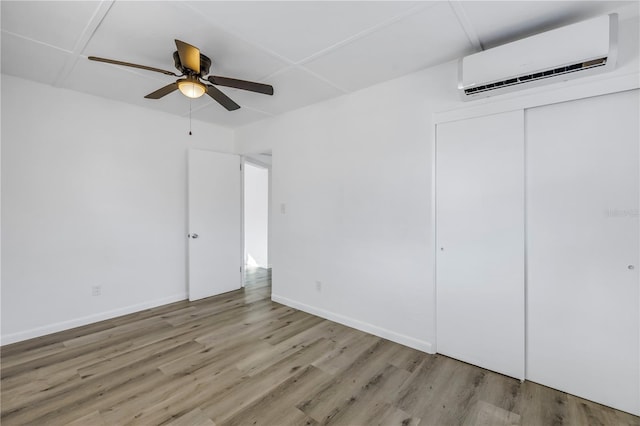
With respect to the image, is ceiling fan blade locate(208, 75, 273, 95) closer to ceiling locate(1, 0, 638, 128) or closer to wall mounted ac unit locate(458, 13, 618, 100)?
ceiling locate(1, 0, 638, 128)

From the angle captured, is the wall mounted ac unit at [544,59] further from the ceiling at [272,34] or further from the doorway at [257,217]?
the doorway at [257,217]

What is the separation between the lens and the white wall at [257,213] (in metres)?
6.17

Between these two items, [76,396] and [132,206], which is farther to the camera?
[132,206]

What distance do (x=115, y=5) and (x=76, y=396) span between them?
2.64m

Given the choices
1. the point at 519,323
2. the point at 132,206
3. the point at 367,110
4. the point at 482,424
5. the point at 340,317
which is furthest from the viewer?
the point at 132,206

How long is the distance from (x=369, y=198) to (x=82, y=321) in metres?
3.44

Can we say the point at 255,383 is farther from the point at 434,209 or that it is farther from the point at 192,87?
the point at 192,87

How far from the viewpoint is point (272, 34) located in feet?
6.70

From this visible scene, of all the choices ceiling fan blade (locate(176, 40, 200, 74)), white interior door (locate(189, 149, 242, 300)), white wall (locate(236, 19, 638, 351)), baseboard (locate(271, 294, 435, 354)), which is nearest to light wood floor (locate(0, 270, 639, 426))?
baseboard (locate(271, 294, 435, 354))

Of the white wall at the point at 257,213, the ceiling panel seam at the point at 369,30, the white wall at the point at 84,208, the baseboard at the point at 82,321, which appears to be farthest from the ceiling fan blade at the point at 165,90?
the white wall at the point at 257,213

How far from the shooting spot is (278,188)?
3.90 m

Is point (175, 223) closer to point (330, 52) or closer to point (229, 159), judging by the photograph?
point (229, 159)

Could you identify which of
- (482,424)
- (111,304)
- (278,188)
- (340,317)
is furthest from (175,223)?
(482,424)

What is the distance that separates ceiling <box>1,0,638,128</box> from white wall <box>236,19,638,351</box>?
32 cm
